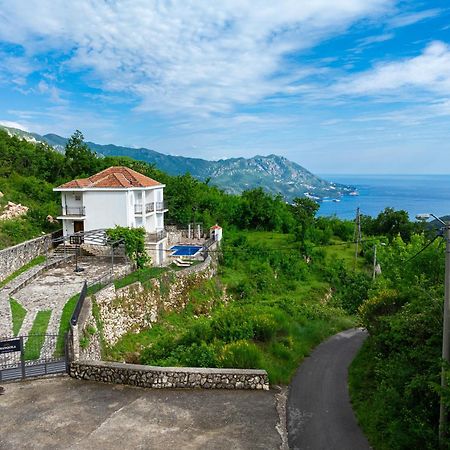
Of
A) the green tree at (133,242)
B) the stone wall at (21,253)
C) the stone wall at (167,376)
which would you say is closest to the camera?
the stone wall at (167,376)

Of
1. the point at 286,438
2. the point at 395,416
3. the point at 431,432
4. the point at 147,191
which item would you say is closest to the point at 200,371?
the point at 286,438

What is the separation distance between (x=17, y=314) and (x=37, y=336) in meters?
2.82

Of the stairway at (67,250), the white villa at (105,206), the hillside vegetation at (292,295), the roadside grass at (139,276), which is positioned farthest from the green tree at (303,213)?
the stairway at (67,250)

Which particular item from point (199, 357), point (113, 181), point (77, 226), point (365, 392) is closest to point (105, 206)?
point (113, 181)

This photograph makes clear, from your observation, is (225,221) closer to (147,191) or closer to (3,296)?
(147,191)

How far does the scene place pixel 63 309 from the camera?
1656 cm

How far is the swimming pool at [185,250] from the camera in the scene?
31328 mm

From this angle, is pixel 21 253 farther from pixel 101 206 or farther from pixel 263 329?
pixel 263 329

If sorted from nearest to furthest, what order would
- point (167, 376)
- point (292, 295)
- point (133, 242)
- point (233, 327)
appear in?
point (167, 376)
point (233, 327)
point (133, 242)
point (292, 295)

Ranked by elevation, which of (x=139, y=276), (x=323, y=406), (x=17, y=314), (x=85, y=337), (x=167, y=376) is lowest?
(x=323, y=406)

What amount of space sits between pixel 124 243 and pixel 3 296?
8337mm

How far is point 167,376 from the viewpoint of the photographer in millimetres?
12148

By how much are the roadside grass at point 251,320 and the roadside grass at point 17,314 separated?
11.9 feet

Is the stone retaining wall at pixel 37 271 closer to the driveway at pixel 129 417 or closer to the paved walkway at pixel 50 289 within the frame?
the paved walkway at pixel 50 289
